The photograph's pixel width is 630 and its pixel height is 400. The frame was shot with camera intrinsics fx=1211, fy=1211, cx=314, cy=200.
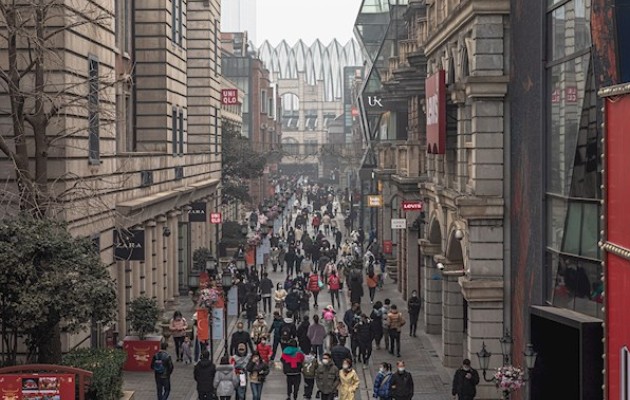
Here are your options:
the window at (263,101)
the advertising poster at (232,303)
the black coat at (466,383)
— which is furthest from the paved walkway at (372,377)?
the window at (263,101)

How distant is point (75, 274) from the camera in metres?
19.9

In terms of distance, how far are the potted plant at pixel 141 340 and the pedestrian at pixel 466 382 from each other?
364 inches

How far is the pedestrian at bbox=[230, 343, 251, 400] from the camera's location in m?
25.3

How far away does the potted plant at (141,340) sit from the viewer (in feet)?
101

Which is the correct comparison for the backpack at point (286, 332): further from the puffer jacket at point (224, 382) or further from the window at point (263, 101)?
the window at point (263, 101)

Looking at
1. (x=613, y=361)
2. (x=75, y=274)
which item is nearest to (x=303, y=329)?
(x=75, y=274)

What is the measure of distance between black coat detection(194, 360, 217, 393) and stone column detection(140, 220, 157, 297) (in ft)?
41.0

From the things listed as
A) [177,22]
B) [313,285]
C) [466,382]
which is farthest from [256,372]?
[177,22]

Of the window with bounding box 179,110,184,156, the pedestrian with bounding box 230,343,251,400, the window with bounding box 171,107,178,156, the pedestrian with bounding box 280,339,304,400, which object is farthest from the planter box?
the window with bounding box 179,110,184,156

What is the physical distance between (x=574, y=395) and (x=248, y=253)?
29.7 meters

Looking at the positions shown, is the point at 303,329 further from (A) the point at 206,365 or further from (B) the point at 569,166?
(B) the point at 569,166

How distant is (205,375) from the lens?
986 inches

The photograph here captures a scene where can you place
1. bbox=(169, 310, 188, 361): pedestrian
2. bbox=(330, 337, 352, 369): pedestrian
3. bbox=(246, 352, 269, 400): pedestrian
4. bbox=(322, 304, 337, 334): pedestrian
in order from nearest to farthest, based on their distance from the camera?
bbox=(246, 352, 269, 400): pedestrian
bbox=(330, 337, 352, 369): pedestrian
bbox=(169, 310, 188, 361): pedestrian
bbox=(322, 304, 337, 334): pedestrian

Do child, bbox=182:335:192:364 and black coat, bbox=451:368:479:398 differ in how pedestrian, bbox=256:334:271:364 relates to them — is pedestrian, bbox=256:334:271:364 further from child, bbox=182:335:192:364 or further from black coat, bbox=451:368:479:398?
black coat, bbox=451:368:479:398
